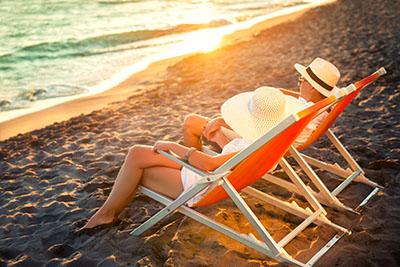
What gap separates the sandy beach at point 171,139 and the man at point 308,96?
63 cm

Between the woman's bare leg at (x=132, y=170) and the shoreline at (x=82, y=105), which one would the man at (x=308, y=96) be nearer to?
the woman's bare leg at (x=132, y=170)

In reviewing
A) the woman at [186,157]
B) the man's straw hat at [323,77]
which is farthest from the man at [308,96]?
the woman at [186,157]

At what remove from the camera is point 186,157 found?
2.29 m

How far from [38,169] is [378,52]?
6.39m

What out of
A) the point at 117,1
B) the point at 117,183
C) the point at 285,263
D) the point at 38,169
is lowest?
the point at 285,263

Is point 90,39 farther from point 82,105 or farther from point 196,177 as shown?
point 196,177

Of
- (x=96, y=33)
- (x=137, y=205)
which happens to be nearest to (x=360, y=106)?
(x=137, y=205)

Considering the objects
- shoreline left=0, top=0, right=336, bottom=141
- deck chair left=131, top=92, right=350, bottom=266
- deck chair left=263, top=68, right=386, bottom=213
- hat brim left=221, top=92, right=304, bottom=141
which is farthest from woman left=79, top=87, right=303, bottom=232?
shoreline left=0, top=0, right=336, bottom=141

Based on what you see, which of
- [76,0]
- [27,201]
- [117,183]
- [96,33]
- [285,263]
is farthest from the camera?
[76,0]

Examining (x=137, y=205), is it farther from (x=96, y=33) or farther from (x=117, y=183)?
(x=96, y=33)

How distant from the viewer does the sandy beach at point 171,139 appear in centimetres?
256

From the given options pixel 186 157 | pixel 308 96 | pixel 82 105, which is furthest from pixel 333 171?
pixel 82 105

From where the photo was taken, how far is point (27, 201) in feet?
11.2

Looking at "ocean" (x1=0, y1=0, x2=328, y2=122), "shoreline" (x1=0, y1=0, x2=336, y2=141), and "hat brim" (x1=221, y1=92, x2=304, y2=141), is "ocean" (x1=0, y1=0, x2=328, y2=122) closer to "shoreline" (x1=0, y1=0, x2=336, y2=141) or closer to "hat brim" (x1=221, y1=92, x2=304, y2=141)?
"shoreline" (x1=0, y1=0, x2=336, y2=141)
